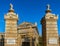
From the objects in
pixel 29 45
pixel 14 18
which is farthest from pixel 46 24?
pixel 29 45

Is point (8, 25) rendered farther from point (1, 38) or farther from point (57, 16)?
point (57, 16)

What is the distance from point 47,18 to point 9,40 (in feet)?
11.1

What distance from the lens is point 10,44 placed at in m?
13.2

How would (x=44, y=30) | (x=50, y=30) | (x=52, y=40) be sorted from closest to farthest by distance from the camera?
1. (x=52, y=40)
2. (x=50, y=30)
3. (x=44, y=30)

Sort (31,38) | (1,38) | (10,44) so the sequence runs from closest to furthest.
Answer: (10,44) → (1,38) → (31,38)

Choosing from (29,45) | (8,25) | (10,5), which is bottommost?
(29,45)

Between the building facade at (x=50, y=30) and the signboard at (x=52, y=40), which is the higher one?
the building facade at (x=50, y=30)

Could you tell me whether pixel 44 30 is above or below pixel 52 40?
above

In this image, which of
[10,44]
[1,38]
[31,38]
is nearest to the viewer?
[10,44]

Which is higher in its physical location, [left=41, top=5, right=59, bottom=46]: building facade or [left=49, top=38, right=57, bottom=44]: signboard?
[left=41, top=5, right=59, bottom=46]: building facade

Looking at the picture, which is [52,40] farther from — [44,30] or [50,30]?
[44,30]

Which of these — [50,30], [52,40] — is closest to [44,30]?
[50,30]

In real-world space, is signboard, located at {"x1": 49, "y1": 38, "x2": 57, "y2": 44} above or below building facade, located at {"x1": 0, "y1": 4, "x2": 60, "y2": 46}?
below

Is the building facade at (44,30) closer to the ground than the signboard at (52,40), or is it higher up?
higher up
